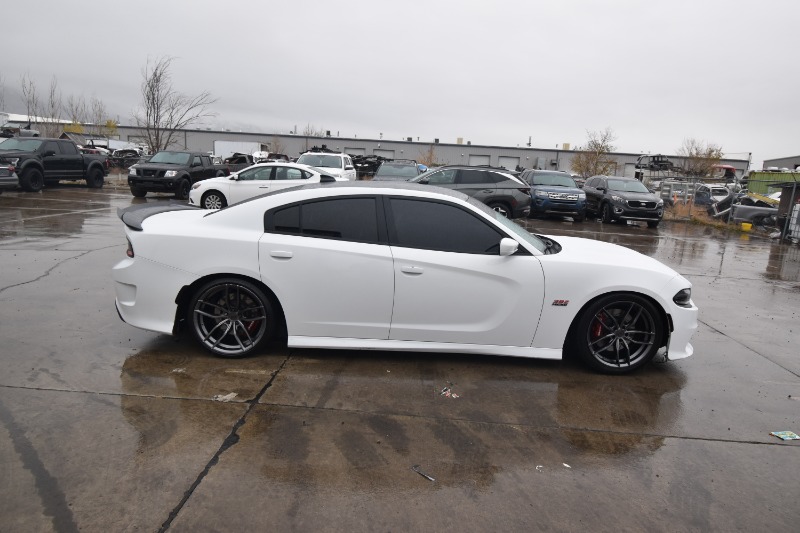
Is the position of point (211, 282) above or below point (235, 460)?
above

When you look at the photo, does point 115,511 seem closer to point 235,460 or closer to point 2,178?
point 235,460

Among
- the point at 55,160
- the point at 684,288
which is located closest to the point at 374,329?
the point at 684,288

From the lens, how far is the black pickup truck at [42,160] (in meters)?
17.6

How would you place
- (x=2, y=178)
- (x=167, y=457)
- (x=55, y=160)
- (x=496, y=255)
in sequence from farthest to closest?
(x=55, y=160)
(x=2, y=178)
(x=496, y=255)
(x=167, y=457)

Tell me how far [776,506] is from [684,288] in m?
1.93

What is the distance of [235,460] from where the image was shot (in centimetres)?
300

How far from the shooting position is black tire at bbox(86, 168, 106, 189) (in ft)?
70.3

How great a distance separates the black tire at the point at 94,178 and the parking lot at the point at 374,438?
18.6 meters

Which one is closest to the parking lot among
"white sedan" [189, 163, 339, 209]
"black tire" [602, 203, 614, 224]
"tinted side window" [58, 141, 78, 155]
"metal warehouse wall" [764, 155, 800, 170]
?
"white sedan" [189, 163, 339, 209]

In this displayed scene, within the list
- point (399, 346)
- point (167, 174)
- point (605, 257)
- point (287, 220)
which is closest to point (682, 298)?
point (605, 257)

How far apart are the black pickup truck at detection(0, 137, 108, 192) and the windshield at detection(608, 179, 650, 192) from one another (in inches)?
787

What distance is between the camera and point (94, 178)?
71.5ft

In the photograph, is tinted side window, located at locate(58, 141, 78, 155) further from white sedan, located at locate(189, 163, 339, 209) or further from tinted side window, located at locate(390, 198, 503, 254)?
tinted side window, located at locate(390, 198, 503, 254)

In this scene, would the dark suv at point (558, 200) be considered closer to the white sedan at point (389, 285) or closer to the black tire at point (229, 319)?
the white sedan at point (389, 285)
